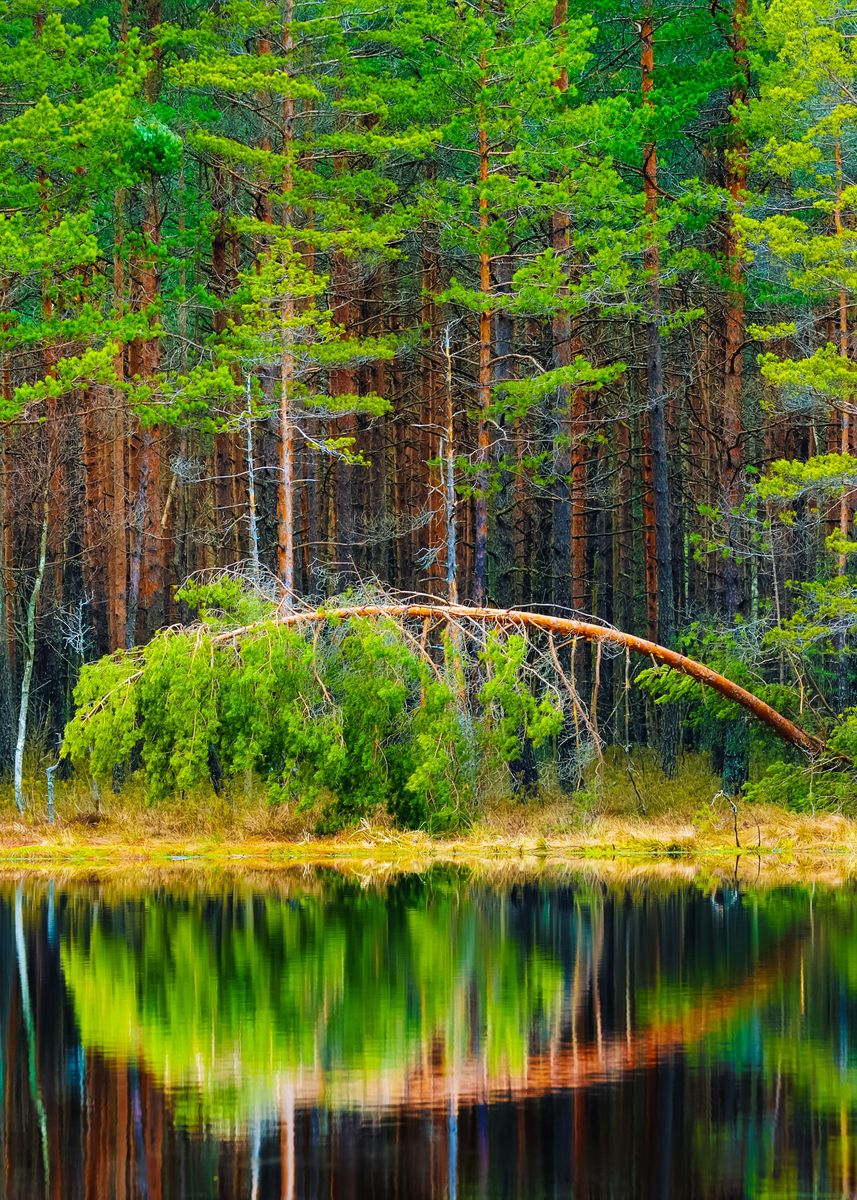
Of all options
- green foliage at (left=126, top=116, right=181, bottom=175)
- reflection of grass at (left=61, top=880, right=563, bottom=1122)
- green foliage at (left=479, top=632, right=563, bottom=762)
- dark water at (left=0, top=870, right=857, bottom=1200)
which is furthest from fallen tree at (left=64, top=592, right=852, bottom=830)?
green foliage at (left=126, top=116, right=181, bottom=175)

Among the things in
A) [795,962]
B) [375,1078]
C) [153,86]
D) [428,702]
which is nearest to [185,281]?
[153,86]

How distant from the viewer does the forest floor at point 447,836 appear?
24953 millimetres

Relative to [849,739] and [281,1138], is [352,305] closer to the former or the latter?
[849,739]

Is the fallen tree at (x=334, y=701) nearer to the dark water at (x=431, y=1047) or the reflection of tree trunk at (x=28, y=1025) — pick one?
the reflection of tree trunk at (x=28, y=1025)

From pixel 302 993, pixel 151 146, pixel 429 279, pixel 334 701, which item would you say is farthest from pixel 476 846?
pixel 429 279

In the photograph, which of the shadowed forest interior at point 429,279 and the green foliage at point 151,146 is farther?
the green foliage at point 151,146

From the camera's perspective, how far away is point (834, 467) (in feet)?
81.4

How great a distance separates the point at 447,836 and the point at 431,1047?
12394mm

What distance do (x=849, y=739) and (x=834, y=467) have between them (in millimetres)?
3911

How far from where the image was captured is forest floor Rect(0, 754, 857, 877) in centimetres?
2495

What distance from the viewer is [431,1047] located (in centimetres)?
1300

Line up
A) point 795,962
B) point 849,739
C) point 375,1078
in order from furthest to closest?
point 849,739
point 795,962
point 375,1078

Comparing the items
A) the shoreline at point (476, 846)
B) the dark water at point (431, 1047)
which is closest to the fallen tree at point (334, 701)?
the shoreline at point (476, 846)

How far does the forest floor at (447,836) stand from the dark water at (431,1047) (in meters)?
4.21
